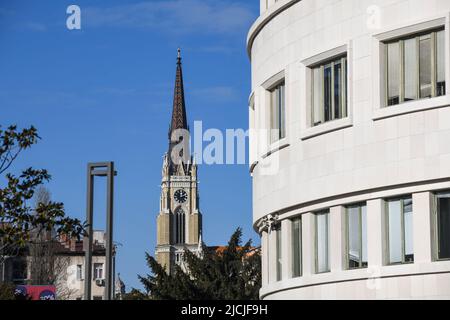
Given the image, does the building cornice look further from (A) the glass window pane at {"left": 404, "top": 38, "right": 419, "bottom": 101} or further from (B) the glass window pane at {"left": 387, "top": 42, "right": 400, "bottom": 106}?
(A) the glass window pane at {"left": 404, "top": 38, "right": 419, "bottom": 101}

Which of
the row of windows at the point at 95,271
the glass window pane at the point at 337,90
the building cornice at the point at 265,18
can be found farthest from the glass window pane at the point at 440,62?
the row of windows at the point at 95,271

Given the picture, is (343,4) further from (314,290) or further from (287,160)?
(314,290)

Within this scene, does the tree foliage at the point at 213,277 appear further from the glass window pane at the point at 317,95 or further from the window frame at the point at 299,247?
the glass window pane at the point at 317,95

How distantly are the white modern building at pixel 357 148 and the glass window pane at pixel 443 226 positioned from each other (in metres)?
0.03

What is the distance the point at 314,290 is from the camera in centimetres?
3269

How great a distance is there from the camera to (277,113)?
35781 millimetres

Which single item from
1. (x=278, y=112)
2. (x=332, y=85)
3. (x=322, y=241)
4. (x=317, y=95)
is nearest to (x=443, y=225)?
(x=322, y=241)

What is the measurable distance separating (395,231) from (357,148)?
8.01 feet

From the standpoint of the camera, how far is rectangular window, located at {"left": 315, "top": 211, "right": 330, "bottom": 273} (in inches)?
1286

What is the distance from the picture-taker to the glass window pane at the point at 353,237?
103 ft

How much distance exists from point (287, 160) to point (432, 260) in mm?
6675

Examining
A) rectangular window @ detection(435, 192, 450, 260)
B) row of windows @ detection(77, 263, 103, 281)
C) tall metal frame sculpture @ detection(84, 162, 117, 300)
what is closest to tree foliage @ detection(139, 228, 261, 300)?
rectangular window @ detection(435, 192, 450, 260)

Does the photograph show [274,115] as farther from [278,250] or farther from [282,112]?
[278,250]
